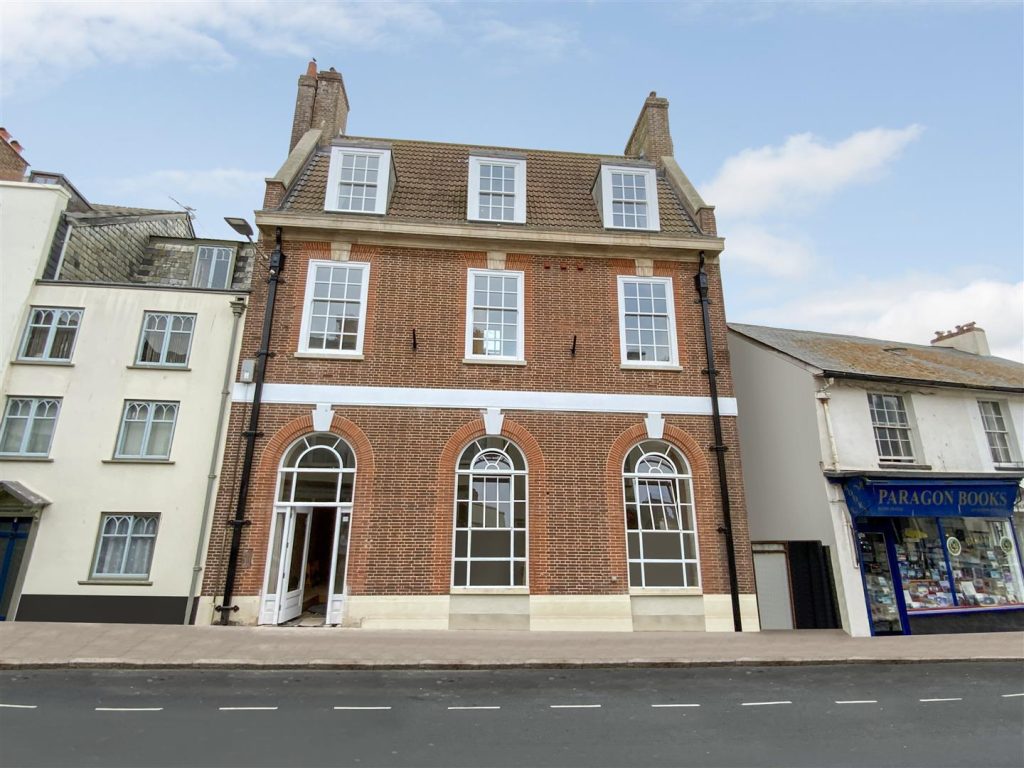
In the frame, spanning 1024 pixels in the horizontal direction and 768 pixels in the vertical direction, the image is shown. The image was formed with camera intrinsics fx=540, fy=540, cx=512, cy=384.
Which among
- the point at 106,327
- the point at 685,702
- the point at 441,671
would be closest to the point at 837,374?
the point at 685,702

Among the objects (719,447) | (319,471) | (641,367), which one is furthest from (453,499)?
(719,447)

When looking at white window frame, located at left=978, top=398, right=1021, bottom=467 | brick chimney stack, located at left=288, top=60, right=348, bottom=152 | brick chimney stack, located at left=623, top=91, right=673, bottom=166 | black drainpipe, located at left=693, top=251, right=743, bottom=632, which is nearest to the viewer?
black drainpipe, located at left=693, top=251, right=743, bottom=632

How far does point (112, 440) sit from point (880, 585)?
55.1 ft

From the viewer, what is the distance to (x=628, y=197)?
45.6 ft

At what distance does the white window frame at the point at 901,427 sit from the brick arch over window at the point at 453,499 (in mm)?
7847

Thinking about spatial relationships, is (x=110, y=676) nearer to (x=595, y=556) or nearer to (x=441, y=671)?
(x=441, y=671)

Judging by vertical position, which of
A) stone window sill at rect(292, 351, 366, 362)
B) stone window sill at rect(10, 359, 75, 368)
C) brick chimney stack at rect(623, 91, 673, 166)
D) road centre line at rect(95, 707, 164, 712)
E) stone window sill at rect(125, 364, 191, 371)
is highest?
brick chimney stack at rect(623, 91, 673, 166)

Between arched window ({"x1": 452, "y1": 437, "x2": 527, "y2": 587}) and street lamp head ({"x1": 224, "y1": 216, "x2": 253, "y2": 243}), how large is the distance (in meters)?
9.34

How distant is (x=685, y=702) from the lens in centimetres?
699

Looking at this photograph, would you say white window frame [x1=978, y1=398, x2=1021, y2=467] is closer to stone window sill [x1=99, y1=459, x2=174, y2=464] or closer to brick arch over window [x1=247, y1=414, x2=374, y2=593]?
brick arch over window [x1=247, y1=414, x2=374, y2=593]

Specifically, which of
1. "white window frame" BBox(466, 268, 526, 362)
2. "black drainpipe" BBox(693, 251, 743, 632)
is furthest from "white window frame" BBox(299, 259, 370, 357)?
"black drainpipe" BBox(693, 251, 743, 632)

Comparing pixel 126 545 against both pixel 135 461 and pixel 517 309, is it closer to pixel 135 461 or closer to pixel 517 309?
pixel 135 461

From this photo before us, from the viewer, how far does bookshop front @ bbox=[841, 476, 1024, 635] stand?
1162 centimetres

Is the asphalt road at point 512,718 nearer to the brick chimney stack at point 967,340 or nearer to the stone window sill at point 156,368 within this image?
the stone window sill at point 156,368
